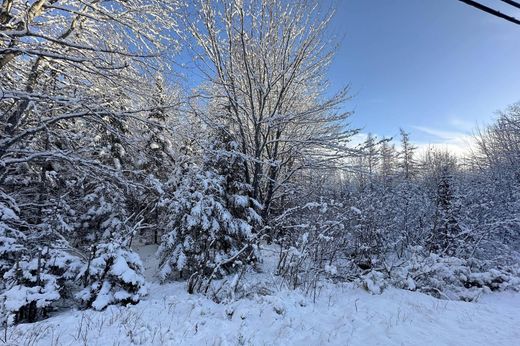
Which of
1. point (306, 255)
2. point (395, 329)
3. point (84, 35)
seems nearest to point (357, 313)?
point (395, 329)

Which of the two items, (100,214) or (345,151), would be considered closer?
(345,151)

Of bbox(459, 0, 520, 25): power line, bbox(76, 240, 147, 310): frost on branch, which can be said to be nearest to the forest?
bbox(76, 240, 147, 310): frost on branch

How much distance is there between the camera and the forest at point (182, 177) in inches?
190

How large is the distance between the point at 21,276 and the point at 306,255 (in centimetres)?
562

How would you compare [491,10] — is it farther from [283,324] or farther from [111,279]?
[111,279]

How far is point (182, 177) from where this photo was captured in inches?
334

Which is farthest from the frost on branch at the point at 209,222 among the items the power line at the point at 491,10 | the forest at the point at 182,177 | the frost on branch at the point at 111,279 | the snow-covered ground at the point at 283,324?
the power line at the point at 491,10

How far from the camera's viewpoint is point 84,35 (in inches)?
240

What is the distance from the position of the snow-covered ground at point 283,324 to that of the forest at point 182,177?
54cm

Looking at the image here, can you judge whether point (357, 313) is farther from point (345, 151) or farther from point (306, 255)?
point (345, 151)

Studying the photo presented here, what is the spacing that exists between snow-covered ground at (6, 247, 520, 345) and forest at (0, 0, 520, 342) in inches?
21.4

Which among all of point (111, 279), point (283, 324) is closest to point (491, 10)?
point (283, 324)

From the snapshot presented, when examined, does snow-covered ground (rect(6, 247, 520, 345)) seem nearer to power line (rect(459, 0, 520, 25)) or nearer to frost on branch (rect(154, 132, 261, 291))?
frost on branch (rect(154, 132, 261, 291))

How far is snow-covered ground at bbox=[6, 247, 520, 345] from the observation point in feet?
11.8
